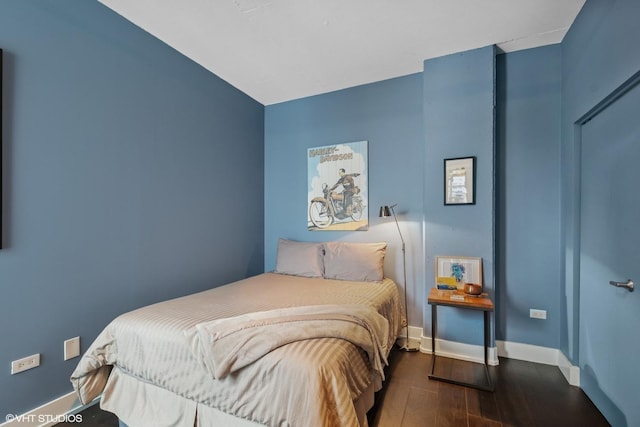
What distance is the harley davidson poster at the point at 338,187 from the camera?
3277 mm

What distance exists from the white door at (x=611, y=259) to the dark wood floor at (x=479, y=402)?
186 mm

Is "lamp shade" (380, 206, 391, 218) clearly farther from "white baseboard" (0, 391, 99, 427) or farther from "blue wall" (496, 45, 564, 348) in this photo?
"white baseboard" (0, 391, 99, 427)

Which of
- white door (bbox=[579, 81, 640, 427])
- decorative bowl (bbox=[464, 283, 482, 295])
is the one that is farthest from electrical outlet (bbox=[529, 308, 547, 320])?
decorative bowl (bbox=[464, 283, 482, 295])

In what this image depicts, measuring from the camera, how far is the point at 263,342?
4.44ft

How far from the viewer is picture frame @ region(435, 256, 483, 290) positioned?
2561mm

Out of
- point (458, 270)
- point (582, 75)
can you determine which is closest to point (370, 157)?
A: point (458, 270)

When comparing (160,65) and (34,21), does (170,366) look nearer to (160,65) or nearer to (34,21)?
(34,21)

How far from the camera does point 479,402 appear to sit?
1935mm

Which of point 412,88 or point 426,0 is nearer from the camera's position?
point 426,0

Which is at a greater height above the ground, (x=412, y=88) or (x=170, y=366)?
(x=412, y=88)

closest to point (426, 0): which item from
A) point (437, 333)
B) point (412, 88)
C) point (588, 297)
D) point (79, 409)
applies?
point (412, 88)

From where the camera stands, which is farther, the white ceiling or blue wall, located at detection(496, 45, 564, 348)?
blue wall, located at detection(496, 45, 564, 348)

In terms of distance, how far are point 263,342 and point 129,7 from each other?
2599 mm

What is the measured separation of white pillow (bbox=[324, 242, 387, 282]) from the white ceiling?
1.93 meters
